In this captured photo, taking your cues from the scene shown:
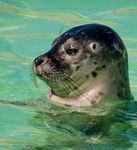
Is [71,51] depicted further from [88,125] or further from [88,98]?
[88,125]

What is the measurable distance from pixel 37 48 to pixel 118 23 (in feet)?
6.49

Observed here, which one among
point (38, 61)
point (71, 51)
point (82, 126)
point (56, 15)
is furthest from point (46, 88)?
point (56, 15)

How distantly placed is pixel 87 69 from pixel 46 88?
1744 millimetres

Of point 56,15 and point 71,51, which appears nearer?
point 71,51

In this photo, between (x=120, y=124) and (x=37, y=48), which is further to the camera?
(x=37, y=48)

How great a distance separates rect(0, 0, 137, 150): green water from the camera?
229 inches

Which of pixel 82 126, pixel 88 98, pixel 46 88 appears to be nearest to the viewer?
pixel 82 126

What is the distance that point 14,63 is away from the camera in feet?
31.2

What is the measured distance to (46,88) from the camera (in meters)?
8.62

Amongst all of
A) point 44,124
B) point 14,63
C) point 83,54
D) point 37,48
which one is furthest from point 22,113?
point 37,48

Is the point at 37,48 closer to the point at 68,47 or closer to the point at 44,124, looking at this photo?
the point at 68,47

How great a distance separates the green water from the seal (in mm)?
164

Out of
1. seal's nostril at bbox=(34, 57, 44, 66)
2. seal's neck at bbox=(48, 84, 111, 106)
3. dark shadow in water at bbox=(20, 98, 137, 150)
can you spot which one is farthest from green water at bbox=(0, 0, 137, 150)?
seal's nostril at bbox=(34, 57, 44, 66)

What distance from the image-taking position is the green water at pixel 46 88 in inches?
229
